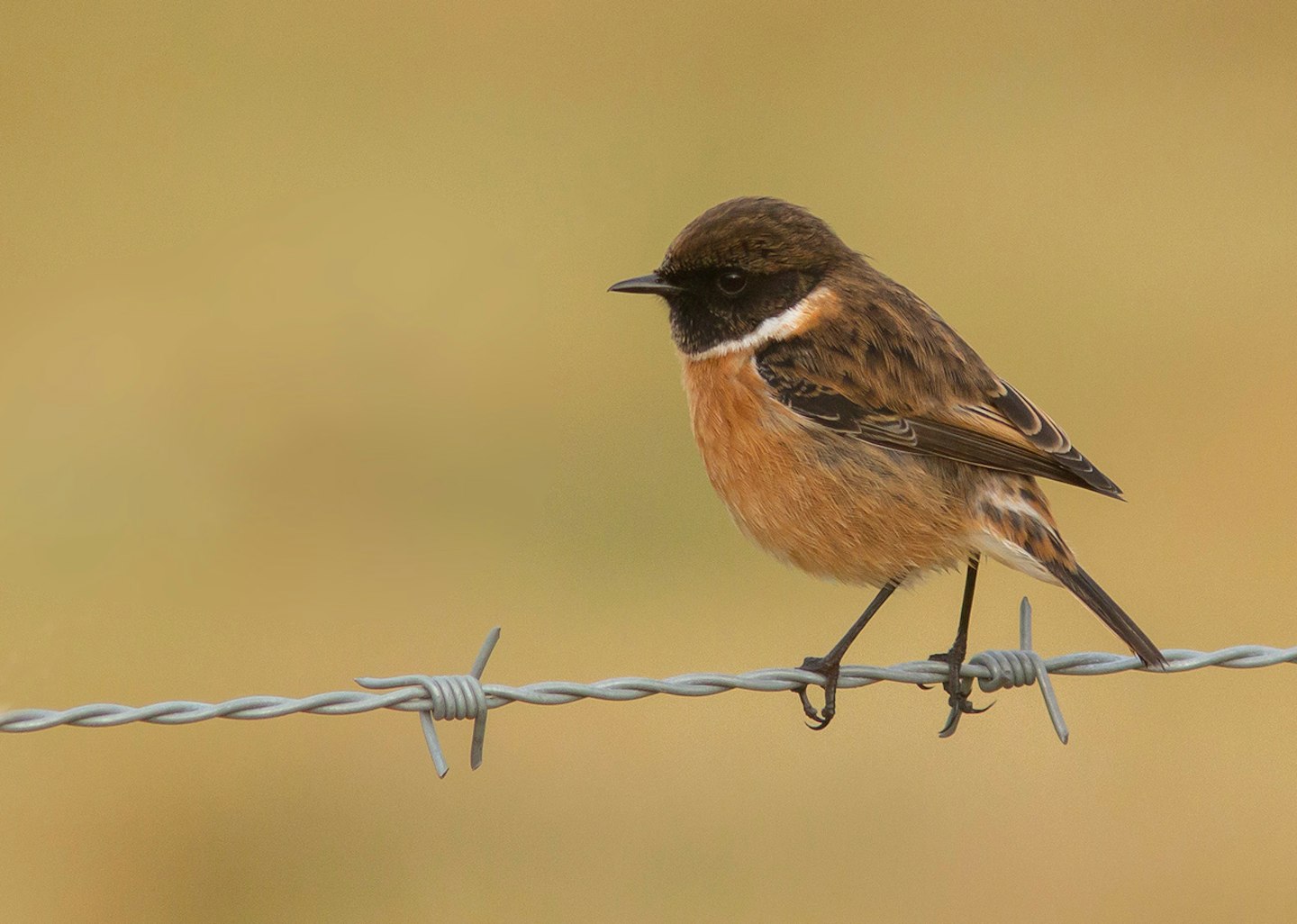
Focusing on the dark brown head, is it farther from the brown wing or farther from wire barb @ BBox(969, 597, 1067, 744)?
wire barb @ BBox(969, 597, 1067, 744)

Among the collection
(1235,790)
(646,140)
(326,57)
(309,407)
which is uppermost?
(326,57)

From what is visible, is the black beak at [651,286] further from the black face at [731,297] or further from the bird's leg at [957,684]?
the bird's leg at [957,684]

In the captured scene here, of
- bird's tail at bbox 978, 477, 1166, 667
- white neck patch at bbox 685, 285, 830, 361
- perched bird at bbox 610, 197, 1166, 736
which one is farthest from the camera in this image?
white neck patch at bbox 685, 285, 830, 361

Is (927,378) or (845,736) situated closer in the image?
(927,378)

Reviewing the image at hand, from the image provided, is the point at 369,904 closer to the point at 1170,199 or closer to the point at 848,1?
the point at 1170,199

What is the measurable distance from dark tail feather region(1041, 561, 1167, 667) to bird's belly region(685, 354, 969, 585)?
0.37 meters

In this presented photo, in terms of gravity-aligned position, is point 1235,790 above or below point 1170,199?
below

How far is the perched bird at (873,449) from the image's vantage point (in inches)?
221

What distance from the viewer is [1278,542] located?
10336 mm

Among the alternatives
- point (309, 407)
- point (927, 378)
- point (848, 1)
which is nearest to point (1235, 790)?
point (927, 378)

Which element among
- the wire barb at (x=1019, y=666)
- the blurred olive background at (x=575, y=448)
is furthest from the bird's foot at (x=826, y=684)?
the blurred olive background at (x=575, y=448)

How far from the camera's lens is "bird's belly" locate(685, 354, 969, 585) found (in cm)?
572

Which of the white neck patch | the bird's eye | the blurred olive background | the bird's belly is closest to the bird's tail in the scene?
the bird's belly

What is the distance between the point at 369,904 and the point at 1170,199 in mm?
10133
